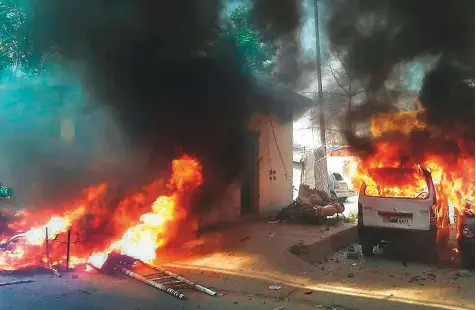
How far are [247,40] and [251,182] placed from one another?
4.69 meters

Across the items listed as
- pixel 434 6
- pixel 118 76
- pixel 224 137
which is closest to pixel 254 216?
pixel 224 137

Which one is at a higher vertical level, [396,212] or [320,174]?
[320,174]

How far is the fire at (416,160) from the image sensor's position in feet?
26.4

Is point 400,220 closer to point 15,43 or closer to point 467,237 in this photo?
point 467,237

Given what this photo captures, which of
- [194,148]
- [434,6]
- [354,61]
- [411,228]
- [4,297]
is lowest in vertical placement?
[4,297]

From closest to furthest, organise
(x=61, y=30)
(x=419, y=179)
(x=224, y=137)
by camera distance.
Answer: (x=419, y=179), (x=61, y=30), (x=224, y=137)

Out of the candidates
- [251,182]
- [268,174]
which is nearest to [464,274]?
[251,182]

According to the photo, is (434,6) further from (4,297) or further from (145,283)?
(4,297)

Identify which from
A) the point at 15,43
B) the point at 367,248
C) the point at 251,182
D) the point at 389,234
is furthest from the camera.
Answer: the point at 251,182

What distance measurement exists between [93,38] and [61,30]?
2.04 ft

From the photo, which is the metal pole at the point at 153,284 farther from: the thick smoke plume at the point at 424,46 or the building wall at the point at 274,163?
the building wall at the point at 274,163

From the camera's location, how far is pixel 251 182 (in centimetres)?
1238

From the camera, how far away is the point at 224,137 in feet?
34.0

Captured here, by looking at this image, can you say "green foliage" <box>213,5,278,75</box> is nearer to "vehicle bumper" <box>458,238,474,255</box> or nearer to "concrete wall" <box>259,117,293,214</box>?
"concrete wall" <box>259,117,293,214</box>
